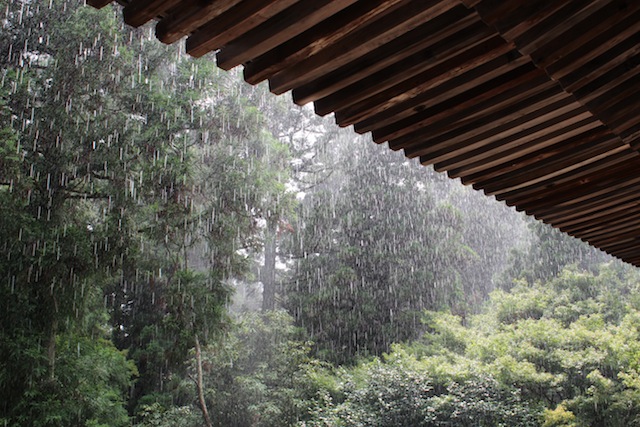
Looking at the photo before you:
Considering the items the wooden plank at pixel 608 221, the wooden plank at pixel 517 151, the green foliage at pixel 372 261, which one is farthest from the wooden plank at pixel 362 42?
the green foliage at pixel 372 261

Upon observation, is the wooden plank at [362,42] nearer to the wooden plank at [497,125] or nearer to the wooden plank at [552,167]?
the wooden plank at [497,125]

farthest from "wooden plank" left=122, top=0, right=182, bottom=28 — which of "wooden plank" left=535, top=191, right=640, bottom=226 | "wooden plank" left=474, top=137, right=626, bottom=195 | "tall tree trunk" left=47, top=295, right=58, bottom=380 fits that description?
"tall tree trunk" left=47, top=295, right=58, bottom=380

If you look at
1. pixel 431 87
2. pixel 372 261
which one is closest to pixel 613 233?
pixel 431 87

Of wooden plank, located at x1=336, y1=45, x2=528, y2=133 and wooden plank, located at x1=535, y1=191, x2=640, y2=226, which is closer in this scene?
wooden plank, located at x1=336, y1=45, x2=528, y2=133

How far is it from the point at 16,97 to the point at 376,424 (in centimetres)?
666

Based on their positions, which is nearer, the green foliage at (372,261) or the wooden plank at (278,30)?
the wooden plank at (278,30)

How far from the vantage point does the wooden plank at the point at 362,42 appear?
0.95 metres

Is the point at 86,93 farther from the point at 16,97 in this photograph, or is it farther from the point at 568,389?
the point at 568,389

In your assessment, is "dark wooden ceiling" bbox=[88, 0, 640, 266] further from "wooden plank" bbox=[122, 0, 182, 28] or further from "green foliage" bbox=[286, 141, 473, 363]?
"green foliage" bbox=[286, 141, 473, 363]

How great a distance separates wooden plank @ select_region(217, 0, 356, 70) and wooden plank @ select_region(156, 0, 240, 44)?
7 centimetres

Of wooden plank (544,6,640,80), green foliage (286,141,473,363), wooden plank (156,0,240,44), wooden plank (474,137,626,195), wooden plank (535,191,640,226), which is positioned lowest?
wooden plank (535,191,640,226)

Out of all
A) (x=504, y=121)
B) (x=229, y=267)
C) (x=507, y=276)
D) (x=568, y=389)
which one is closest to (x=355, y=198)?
(x=507, y=276)

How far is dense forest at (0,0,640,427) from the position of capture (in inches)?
272

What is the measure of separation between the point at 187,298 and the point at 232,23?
7.16 m
